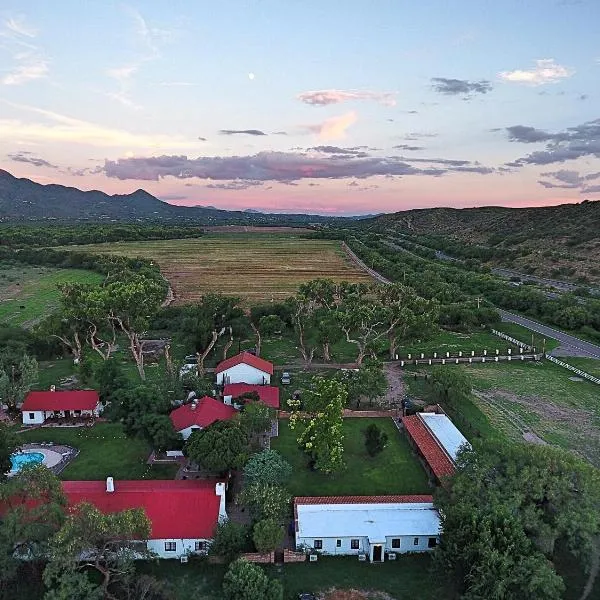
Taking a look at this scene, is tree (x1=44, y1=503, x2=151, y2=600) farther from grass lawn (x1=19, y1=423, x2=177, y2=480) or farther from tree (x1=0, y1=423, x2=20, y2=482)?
grass lawn (x1=19, y1=423, x2=177, y2=480)

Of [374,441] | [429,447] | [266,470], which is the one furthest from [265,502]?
[429,447]

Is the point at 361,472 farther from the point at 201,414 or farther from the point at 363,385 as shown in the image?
the point at 201,414

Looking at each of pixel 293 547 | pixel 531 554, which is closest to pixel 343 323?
pixel 293 547

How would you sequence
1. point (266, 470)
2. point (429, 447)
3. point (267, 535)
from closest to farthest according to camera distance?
point (267, 535) < point (266, 470) < point (429, 447)

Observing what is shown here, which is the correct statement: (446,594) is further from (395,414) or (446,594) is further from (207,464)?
(395,414)

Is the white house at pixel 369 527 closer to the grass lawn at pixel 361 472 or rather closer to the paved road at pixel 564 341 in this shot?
the grass lawn at pixel 361 472
